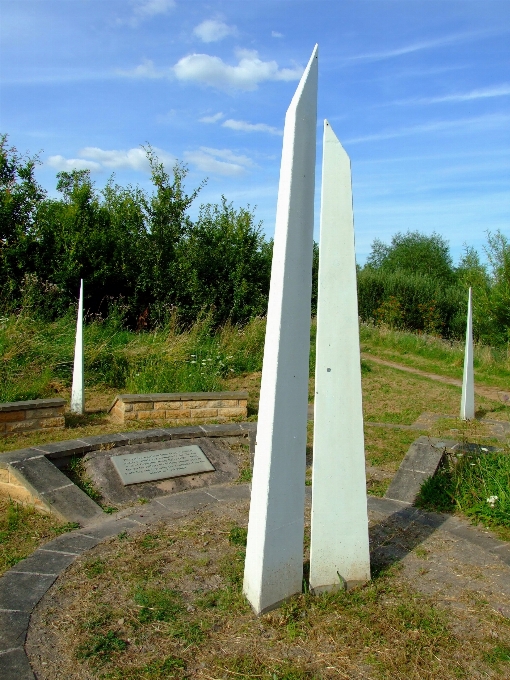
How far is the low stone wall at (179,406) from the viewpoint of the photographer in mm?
6832

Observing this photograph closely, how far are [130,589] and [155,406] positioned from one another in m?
3.87

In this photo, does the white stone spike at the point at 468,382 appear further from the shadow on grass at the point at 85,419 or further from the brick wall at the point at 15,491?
the brick wall at the point at 15,491

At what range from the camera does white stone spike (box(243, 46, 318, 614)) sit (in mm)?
A: 2826

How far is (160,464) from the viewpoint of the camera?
5.23 metres

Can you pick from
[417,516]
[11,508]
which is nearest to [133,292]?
[11,508]

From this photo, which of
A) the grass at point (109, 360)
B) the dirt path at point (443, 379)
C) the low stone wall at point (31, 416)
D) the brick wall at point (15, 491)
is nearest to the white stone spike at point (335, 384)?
the brick wall at point (15, 491)

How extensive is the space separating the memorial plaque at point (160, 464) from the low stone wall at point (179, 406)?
1.42 m

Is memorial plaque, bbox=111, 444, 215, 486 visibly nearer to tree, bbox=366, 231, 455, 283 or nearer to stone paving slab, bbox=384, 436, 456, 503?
stone paving slab, bbox=384, 436, 456, 503

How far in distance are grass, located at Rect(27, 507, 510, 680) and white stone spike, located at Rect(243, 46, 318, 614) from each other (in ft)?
0.77

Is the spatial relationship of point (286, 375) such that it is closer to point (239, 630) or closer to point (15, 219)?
point (239, 630)

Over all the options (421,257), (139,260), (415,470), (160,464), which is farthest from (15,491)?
(421,257)

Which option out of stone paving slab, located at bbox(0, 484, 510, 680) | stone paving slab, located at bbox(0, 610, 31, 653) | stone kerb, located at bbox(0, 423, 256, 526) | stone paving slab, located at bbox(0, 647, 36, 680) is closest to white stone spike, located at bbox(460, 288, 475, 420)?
stone paving slab, located at bbox(0, 484, 510, 680)

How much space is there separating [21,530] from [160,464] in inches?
55.2

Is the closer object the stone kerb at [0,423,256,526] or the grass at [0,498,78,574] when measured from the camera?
the grass at [0,498,78,574]
